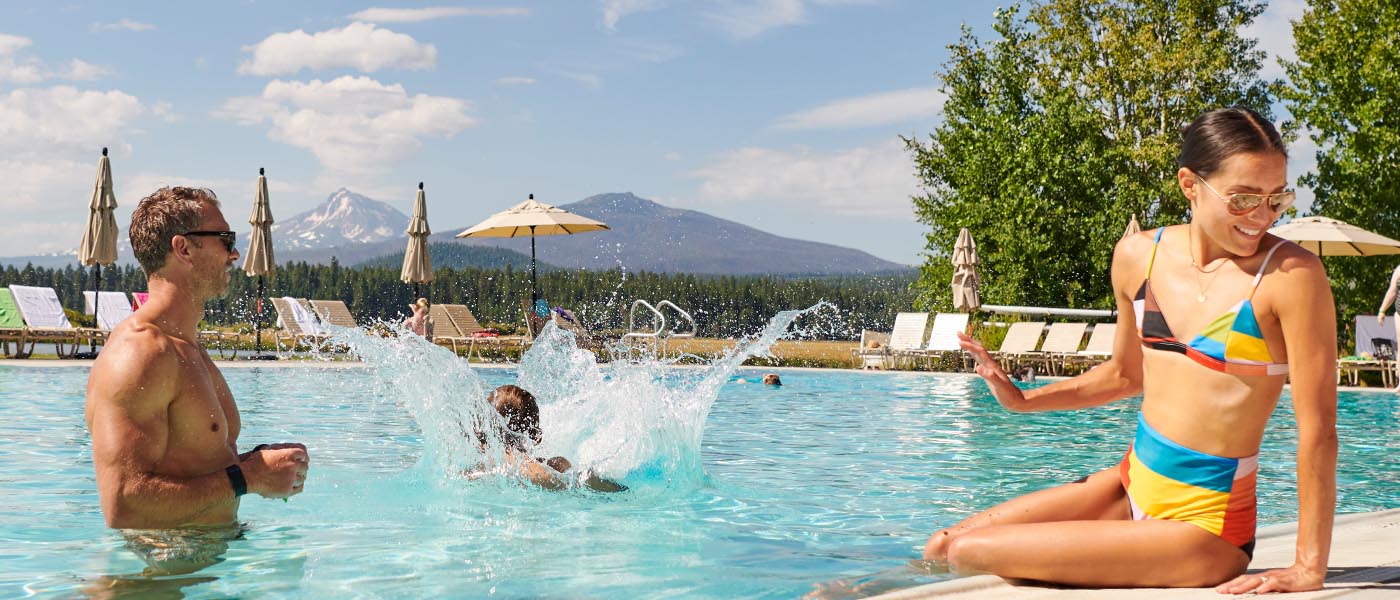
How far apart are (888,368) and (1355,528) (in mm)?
17580

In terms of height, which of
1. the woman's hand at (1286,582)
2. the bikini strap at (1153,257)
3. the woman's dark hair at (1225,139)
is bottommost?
the woman's hand at (1286,582)

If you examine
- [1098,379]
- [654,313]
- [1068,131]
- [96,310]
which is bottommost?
[1098,379]

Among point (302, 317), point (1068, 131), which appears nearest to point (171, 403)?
point (302, 317)

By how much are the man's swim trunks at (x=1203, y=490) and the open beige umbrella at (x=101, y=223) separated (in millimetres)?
19403

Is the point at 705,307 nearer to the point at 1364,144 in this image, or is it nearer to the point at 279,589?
the point at 1364,144

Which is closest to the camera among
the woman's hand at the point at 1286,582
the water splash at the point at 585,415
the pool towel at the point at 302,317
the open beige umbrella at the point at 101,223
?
the woman's hand at the point at 1286,582

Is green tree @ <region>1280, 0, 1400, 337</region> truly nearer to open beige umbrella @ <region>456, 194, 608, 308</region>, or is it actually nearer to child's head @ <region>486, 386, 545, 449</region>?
open beige umbrella @ <region>456, 194, 608, 308</region>

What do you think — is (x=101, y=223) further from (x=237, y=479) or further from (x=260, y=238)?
(x=237, y=479)

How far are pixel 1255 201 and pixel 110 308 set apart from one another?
23.3 metres

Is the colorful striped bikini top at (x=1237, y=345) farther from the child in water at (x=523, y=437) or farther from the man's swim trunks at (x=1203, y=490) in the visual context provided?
the child in water at (x=523, y=437)

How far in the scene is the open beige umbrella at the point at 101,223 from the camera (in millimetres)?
18828

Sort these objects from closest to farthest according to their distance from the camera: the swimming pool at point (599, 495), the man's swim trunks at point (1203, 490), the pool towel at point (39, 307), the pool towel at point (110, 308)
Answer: the man's swim trunks at point (1203, 490)
the swimming pool at point (599, 495)
the pool towel at point (39, 307)
the pool towel at point (110, 308)

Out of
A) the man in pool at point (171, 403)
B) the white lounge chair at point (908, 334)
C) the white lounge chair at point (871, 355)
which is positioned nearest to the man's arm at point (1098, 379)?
the man in pool at point (171, 403)

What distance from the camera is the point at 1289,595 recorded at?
2783mm
